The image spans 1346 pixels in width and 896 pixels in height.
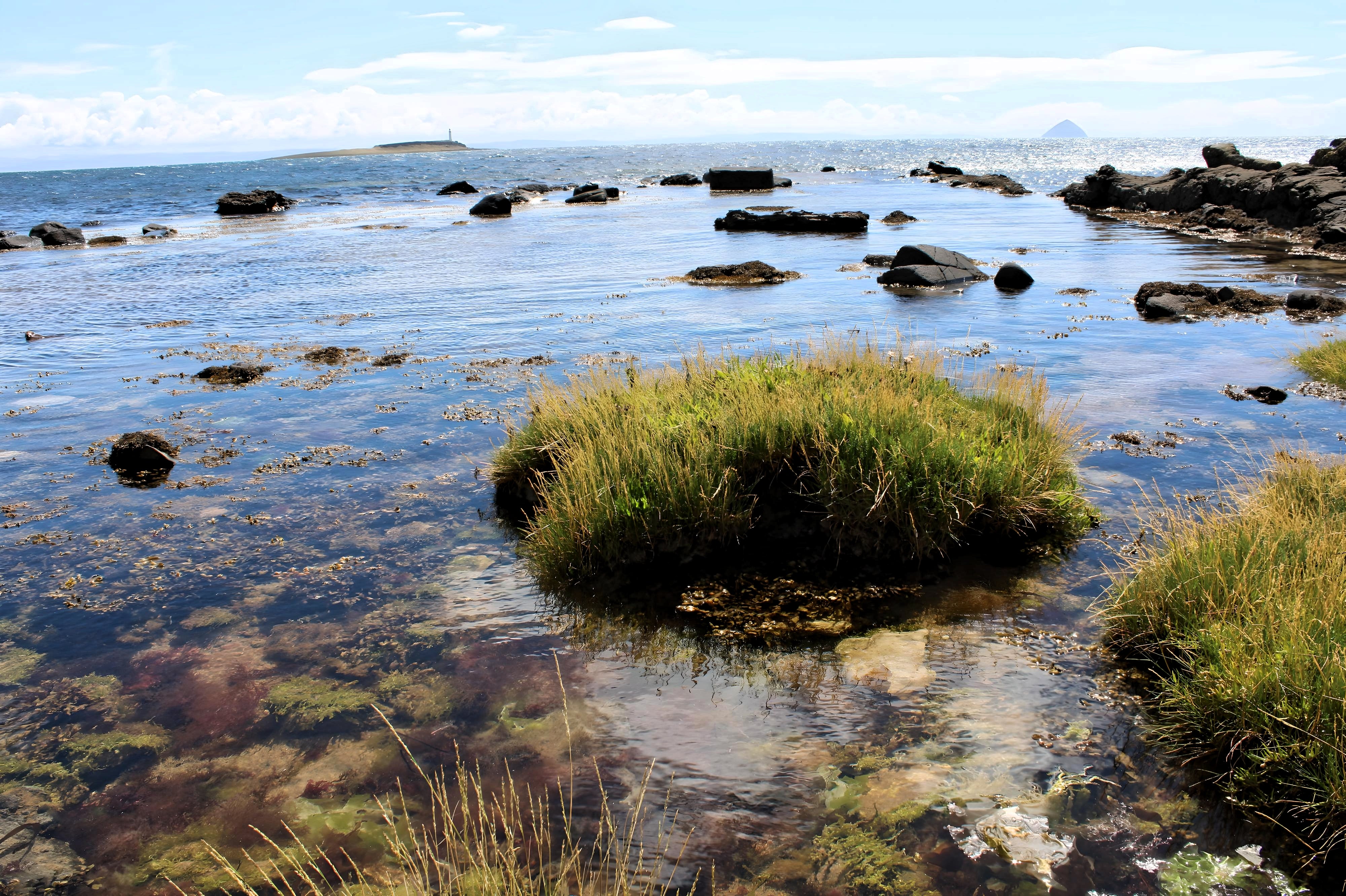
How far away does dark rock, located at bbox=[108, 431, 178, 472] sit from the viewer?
1005 centimetres

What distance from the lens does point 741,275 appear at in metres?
24.6

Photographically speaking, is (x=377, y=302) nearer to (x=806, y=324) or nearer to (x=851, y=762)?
(x=806, y=324)

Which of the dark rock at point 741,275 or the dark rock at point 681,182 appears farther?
the dark rock at point 681,182

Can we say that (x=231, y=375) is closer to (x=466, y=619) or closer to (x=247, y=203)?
(x=466, y=619)

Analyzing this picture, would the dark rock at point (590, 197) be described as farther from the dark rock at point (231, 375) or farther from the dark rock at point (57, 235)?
the dark rock at point (231, 375)

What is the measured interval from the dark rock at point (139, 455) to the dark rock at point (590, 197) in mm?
50472

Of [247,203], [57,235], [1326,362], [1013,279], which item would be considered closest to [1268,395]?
[1326,362]

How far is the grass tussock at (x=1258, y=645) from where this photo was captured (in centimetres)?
428

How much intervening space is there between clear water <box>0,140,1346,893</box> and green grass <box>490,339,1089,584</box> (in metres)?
0.52

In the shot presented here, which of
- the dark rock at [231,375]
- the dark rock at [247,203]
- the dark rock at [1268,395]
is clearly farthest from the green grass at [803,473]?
the dark rock at [247,203]

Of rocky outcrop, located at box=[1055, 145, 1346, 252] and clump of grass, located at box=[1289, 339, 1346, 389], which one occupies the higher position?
rocky outcrop, located at box=[1055, 145, 1346, 252]

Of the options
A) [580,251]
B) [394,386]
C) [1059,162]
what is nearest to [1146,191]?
[580,251]

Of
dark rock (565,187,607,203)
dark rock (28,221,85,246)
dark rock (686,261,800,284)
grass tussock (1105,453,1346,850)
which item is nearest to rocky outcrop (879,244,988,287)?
dark rock (686,261,800,284)

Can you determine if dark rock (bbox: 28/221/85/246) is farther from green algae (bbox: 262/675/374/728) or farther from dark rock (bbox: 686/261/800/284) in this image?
green algae (bbox: 262/675/374/728)
